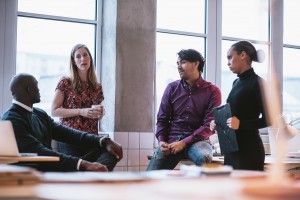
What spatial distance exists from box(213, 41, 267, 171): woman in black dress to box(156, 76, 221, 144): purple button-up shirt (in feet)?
2.23

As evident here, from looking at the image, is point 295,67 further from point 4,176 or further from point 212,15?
point 4,176

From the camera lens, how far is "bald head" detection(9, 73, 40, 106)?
13.8 feet

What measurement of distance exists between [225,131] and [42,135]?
1.53m

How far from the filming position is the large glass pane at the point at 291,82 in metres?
6.96

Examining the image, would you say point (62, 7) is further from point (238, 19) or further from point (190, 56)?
point (238, 19)

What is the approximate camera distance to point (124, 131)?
5473mm

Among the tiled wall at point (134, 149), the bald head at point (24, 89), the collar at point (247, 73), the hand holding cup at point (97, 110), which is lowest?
the tiled wall at point (134, 149)

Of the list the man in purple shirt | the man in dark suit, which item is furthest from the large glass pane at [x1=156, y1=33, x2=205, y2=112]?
the man in dark suit

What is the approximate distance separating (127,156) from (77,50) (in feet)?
4.15

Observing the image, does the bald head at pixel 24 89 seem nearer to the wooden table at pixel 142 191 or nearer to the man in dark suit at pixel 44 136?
the man in dark suit at pixel 44 136

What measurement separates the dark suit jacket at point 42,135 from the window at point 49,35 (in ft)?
3.00

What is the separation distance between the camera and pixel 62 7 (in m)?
5.59

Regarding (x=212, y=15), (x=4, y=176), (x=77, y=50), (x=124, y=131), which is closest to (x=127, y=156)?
(x=124, y=131)

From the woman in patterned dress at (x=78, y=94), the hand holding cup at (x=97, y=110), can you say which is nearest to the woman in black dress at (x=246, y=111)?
the hand holding cup at (x=97, y=110)
